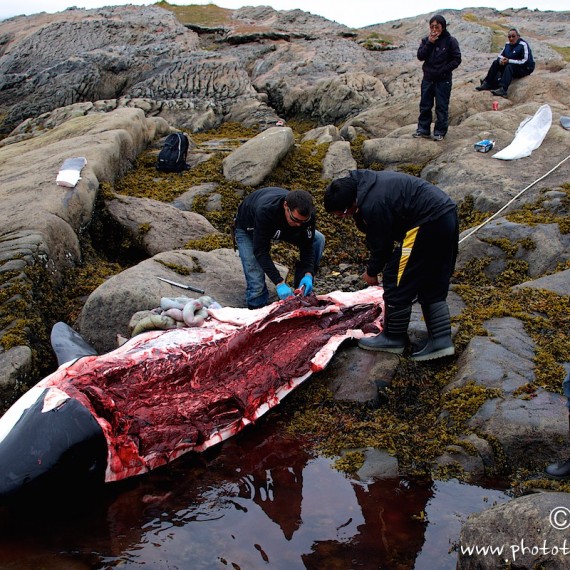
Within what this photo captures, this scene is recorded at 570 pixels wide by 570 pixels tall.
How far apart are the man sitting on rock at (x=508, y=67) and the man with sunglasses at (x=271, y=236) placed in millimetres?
9093

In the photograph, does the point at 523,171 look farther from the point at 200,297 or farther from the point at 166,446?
the point at 166,446

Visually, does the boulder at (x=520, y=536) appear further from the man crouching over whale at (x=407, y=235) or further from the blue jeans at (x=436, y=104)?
the blue jeans at (x=436, y=104)

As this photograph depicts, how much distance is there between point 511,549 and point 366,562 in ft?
3.21

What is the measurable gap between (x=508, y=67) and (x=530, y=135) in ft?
13.5

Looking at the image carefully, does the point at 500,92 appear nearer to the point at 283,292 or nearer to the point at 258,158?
the point at 258,158

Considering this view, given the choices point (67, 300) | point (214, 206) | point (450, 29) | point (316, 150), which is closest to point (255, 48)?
point (450, 29)

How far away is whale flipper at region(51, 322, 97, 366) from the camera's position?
228 inches

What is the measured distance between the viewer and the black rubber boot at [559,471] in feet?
15.3

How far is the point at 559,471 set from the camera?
15.4 feet

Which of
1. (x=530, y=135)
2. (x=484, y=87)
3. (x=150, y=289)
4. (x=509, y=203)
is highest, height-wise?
(x=484, y=87)

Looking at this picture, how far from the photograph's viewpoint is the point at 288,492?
4934 millimetres

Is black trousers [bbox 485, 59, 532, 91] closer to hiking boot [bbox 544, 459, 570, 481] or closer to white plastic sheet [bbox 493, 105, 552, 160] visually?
white plastic sheet [bbox 493, 105, 552, 160]

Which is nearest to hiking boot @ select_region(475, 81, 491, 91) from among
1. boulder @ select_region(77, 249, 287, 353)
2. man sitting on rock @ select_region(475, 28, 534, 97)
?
man sitting on rock @ select_region(475, 28, 534, 97)

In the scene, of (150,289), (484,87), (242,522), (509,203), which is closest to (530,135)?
(509,203)
